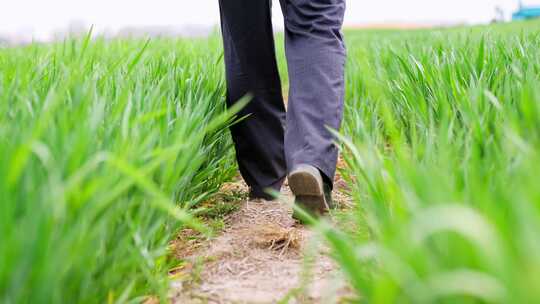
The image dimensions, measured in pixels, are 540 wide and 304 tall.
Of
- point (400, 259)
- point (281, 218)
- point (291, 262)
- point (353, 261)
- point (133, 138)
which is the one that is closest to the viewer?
point (400, 259)

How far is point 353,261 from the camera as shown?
0.93 metres

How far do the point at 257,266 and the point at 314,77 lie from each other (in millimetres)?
552

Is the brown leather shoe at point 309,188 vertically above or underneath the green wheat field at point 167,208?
underneath

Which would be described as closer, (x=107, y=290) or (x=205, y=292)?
(x=107, y=290)

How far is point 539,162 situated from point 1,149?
2.49 feet

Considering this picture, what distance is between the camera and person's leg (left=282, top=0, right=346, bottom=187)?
5.84ft

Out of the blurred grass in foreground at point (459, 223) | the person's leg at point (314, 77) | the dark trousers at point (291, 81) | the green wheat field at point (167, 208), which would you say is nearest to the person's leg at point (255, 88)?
the dark trousers at point (291, 81)

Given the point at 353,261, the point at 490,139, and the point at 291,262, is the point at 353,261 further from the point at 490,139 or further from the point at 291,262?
the point at 291,262

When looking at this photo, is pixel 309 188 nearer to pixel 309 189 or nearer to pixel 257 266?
pixel 309 189

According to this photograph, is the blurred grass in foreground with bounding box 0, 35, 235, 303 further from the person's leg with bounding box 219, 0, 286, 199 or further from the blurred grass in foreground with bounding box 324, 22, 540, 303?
the person's leg with bounding box 219, 0, 286, 199

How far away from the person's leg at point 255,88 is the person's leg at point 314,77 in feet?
0.38

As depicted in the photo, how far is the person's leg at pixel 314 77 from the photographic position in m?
1.78

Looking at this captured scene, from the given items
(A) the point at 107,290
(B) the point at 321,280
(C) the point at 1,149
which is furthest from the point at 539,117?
(C) the point at 1,149

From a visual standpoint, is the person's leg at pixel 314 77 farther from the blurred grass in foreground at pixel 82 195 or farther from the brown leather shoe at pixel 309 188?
the blurred grass in foreground at pixel 82 195
